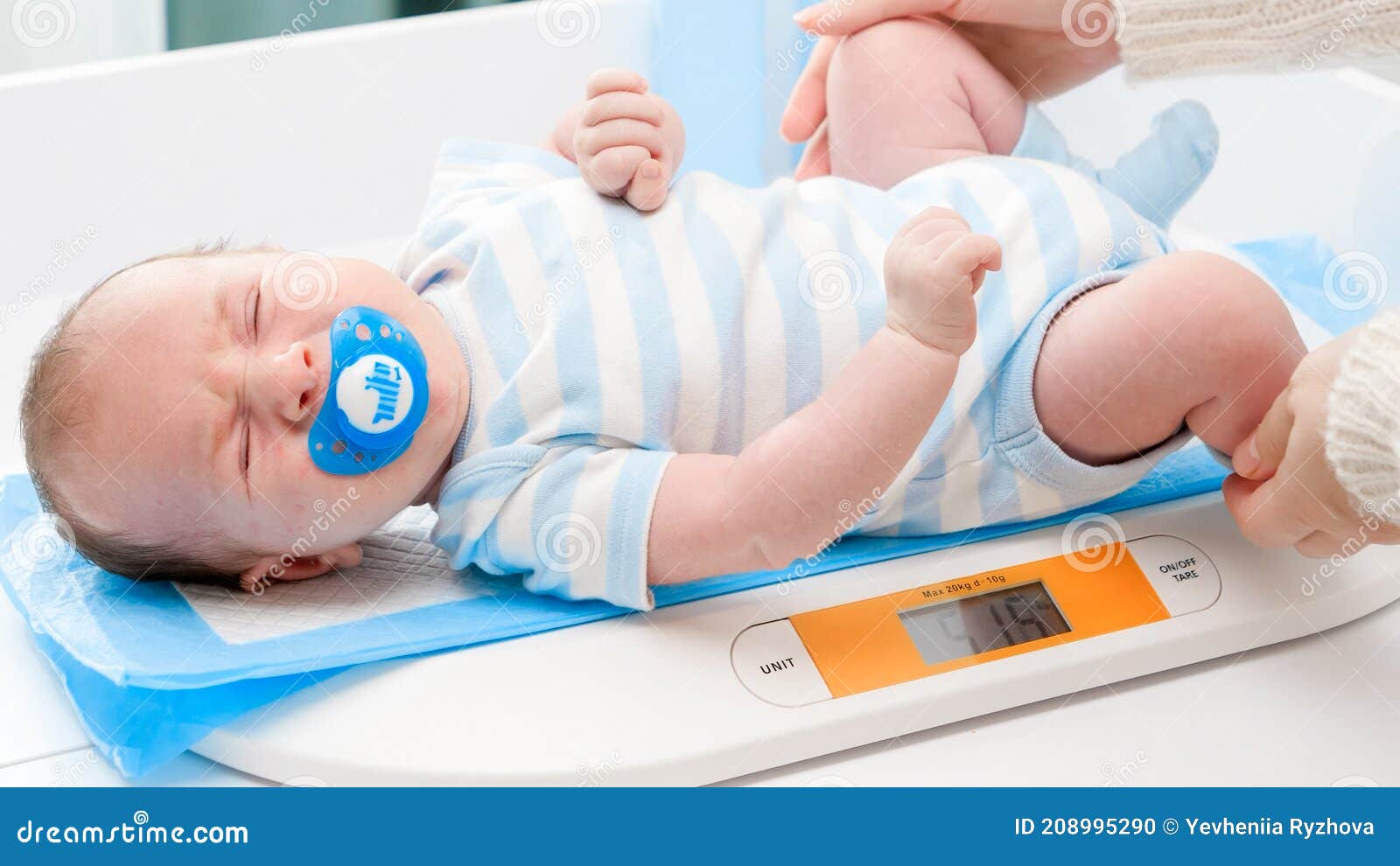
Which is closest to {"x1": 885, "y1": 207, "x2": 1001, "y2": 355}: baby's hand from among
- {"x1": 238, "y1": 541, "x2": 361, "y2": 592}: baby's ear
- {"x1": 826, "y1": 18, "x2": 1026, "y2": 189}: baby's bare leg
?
{"x1": 826, "y1": 18, "x2": 1026, "y2": 189}: baby's bare leg

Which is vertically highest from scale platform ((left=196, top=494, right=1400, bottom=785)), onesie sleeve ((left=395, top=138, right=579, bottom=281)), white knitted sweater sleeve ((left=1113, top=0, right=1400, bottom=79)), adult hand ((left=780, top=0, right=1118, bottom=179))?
white knitted sweater sleeve ((left=1113, top=0, right=1400, bottom=79))

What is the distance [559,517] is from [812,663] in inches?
6.7

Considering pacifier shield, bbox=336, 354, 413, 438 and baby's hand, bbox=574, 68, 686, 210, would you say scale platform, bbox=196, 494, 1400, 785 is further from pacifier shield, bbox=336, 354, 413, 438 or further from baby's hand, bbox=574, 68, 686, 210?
baby's hand, bbox=574, 68, 686, 210

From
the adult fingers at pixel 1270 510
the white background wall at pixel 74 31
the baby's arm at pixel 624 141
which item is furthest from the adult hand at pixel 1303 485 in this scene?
the white background wall at pixel 74 31

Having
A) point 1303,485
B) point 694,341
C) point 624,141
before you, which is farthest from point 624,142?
point 1303,485

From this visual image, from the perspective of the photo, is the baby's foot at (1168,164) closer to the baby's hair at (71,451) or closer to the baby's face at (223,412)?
the baby's face at (223,412)

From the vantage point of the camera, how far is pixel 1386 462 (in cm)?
66

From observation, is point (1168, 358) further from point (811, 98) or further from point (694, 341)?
point (811, 98)

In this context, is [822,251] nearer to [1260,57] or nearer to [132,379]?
[1260,57]

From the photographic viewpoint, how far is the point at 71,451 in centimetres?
76

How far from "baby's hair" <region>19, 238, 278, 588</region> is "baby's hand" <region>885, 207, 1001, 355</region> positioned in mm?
429

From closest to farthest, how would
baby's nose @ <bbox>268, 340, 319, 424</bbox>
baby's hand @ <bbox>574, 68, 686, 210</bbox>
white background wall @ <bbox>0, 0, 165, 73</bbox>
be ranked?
baby's nose @ <bbox>268, 340, 319, 424</bbox>
baby's hand @ <bbox>574, 68, 686, 210</bbox>
white background wall @ <bbox>0, 0, 165, 73</bbox>

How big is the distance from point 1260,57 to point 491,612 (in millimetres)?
568

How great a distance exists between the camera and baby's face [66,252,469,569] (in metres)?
0.75
